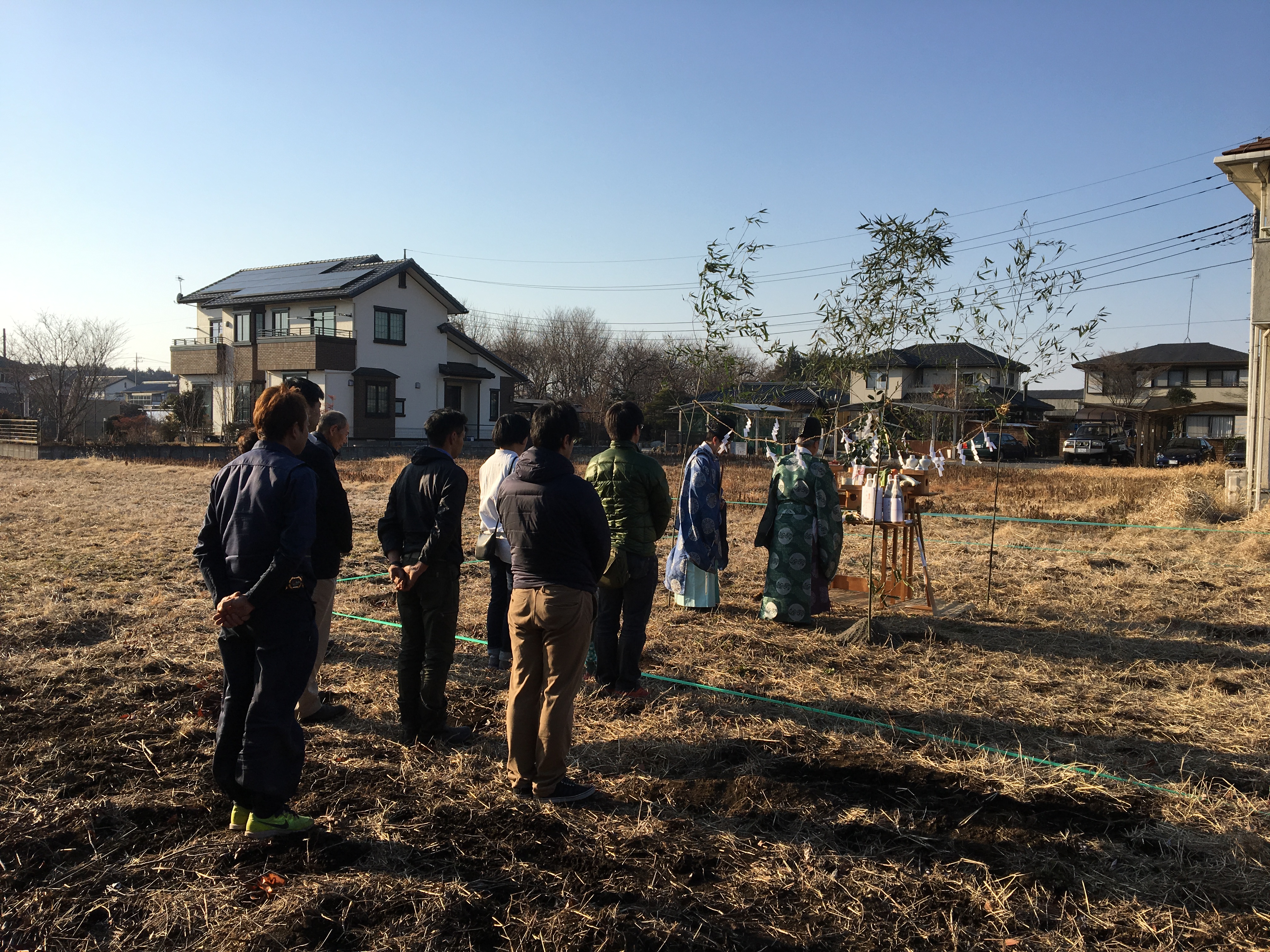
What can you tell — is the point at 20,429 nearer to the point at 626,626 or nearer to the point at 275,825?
the point at 626,626

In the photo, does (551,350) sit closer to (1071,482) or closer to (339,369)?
(339,369)

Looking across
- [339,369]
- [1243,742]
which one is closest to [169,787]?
[1243,742]

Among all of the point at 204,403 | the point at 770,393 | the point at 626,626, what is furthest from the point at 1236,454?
the point at 204,403

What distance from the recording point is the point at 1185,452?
34.7 metres

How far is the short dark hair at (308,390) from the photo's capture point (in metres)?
4.07

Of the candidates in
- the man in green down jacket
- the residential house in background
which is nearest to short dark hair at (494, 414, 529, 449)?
the man in green down jacket

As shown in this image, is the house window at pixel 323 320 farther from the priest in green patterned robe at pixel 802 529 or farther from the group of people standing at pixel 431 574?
the group of people standing at pixel 431 574

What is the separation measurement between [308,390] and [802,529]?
400 centimetres

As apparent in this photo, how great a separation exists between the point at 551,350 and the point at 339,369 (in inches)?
834

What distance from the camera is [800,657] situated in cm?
613

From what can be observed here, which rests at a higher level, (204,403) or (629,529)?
(204,403)

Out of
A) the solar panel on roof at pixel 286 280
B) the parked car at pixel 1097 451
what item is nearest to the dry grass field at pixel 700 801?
the solar panel on roof at pixel 286 280

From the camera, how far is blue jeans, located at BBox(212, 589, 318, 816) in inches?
128

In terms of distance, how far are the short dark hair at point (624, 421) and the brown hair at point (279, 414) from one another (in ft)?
6.27
